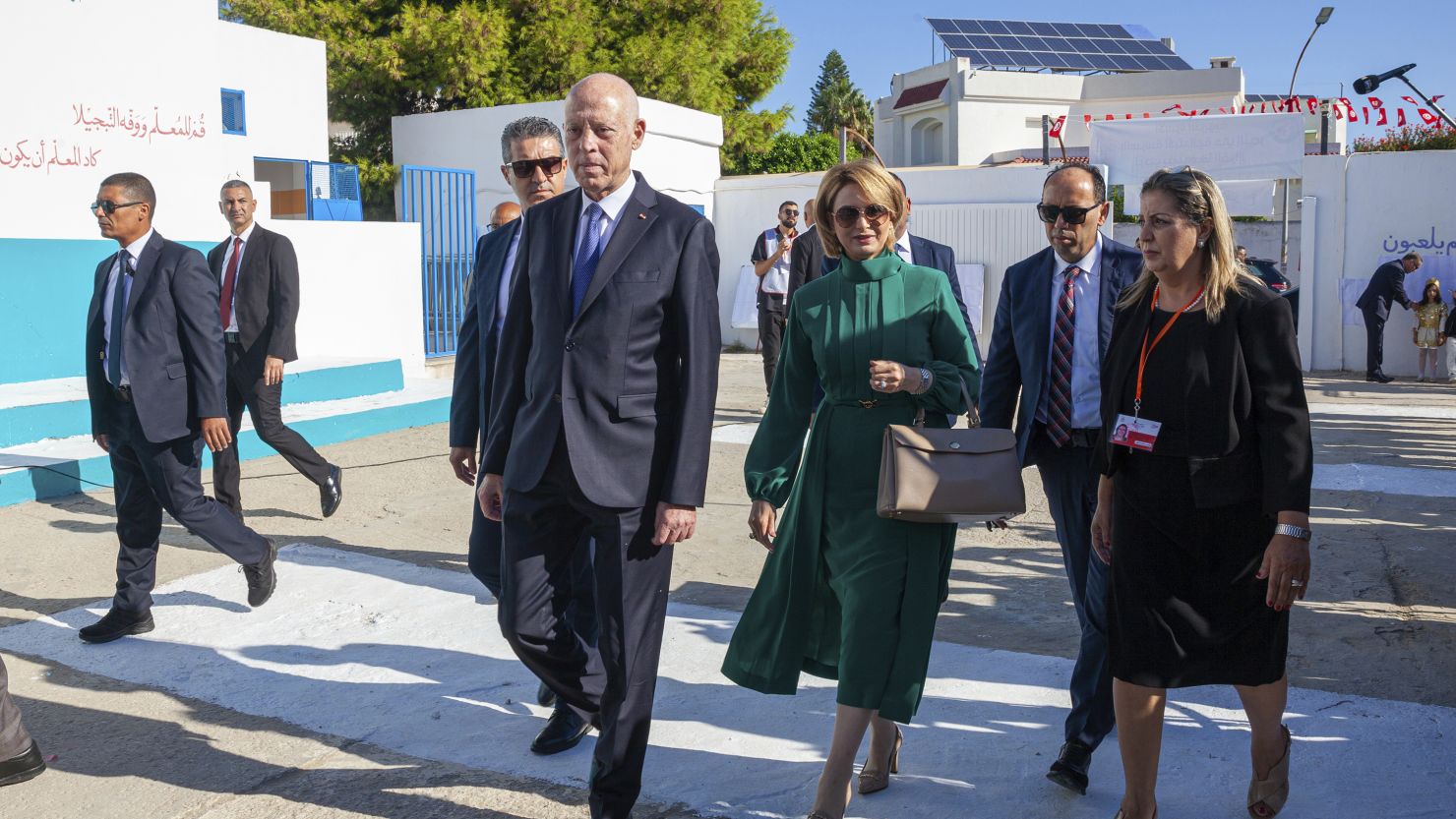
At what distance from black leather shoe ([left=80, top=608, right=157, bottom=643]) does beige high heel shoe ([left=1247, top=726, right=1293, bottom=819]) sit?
4241mm

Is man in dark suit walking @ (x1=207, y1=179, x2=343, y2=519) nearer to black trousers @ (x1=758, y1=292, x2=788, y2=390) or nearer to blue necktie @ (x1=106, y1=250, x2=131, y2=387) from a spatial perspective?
blue necktie @ (x1=106, y1=250, x2=131, y2=387)

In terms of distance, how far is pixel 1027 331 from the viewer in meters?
3.83

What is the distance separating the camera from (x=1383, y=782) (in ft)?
11.6

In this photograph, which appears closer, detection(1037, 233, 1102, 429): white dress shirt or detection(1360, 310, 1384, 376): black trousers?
detection(1037, 233, 1102, 429): white dress shirt

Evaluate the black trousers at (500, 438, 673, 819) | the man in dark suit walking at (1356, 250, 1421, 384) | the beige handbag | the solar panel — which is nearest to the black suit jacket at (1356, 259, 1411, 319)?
the man in dark suit walking at (1356, 250, 1421, 384)

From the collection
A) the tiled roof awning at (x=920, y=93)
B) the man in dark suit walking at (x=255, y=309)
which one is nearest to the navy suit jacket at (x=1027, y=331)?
the man in dark suit walking at (x=255, y=309)

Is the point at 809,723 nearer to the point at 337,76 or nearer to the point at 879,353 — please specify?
the point at 879,353

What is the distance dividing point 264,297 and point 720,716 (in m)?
4.33

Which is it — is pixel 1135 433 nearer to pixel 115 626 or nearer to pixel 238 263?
pixel 115 626

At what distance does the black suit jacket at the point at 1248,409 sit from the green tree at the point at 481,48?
23.5m

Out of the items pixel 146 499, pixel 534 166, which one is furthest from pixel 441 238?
pixel 534 166

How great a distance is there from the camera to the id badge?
3021mm

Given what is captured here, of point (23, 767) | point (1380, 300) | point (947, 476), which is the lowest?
point (23, 767)

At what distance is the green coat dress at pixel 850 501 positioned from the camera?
10.6 ft
